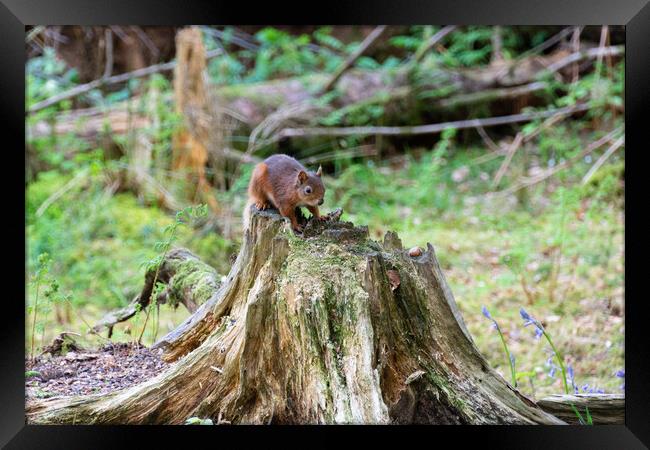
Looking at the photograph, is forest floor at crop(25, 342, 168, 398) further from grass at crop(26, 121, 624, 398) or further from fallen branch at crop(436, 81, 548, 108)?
fallen branch at crop(436, 81, 548, 108)

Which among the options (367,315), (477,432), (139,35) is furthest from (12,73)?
(139,35)

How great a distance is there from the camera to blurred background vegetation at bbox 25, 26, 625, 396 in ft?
17.4

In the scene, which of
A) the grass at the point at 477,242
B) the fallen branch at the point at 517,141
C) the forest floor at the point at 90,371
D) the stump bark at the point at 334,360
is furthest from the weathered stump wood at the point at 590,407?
the fallen branch at the point at 517,141

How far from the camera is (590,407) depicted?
2.87 m

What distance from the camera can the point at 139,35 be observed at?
9883mm

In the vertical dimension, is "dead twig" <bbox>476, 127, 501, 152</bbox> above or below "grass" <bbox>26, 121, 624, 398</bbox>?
above

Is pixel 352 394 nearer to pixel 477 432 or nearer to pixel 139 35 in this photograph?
pixel 477 432

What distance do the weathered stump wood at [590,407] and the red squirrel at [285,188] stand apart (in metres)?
1.26

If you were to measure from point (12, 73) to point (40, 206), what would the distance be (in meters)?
4.40

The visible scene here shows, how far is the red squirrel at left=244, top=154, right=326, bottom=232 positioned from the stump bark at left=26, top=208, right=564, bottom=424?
0.62m

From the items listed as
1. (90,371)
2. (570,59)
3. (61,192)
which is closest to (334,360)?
(90,371)

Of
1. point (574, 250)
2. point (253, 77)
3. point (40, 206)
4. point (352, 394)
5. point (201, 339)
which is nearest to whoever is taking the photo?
point (352, 394)

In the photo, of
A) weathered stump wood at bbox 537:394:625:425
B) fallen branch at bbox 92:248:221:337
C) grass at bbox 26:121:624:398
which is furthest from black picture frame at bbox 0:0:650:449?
grass at bbox 26:121:624:398

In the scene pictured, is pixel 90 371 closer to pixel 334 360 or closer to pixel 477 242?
pixel 334 360
